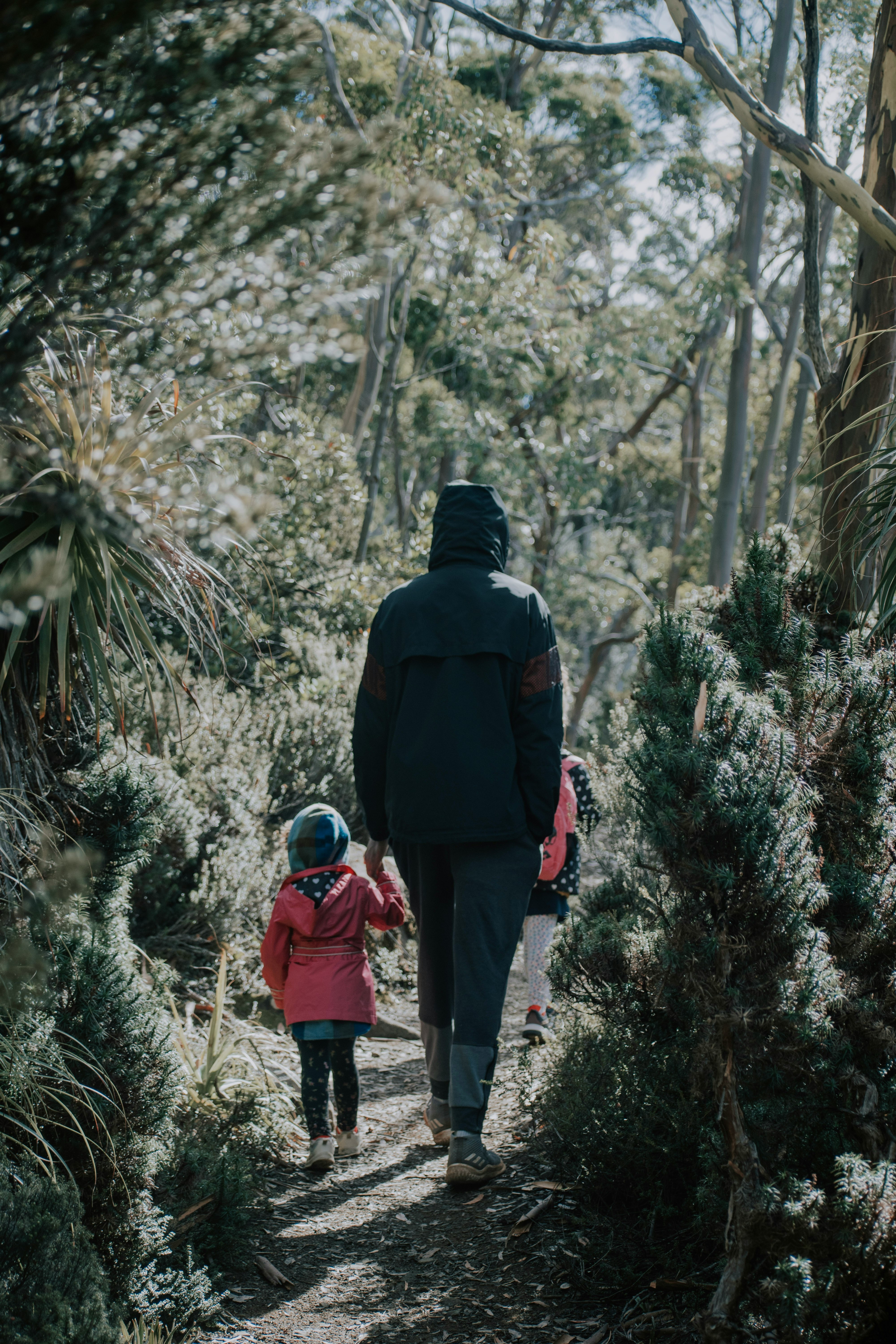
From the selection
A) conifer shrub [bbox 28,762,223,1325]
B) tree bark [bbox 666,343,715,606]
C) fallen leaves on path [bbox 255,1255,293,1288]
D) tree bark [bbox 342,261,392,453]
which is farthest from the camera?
tree bark [bbox 666,343,715,606]

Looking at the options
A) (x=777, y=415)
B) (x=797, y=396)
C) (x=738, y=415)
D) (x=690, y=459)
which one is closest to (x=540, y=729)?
(x=738, y=415)

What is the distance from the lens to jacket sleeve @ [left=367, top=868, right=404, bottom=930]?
12.6 ft

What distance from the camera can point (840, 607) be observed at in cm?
387

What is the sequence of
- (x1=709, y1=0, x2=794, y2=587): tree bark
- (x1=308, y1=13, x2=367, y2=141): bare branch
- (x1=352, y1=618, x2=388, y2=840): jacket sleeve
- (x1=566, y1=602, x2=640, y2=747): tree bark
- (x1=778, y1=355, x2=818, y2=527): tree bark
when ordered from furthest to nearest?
(x1=566, y1=602, x2=640, y2=747): tree bark < (x1=778, y1=355, x2=818, y2=527): tree bark < (x1=709, y1=0, x2=794, y2=587): tree bark < (x1=308, y1=13, x2=367, y2=141): bare branch < (x1=352, y1=618, x2=388, y2=840): jacket sleeve

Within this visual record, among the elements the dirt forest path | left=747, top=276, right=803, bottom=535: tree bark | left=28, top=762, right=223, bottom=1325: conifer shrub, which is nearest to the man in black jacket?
the dirt forest path

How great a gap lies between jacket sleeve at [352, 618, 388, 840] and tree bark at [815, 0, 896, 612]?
1.99 meters

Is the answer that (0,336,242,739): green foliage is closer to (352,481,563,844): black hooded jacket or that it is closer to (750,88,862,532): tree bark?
(352,481,563,844): black hooded jacket

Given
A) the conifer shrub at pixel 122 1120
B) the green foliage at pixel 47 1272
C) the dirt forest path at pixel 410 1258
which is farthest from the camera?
the dirt forest path at pixel 410 1258

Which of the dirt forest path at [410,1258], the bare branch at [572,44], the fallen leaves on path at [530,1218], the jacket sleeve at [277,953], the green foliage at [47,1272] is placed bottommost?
the dirt forest path at [410,1258]

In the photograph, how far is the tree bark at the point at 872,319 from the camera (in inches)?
174

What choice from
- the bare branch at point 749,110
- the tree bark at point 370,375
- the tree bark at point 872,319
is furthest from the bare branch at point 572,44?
the tree bark at point 370,375

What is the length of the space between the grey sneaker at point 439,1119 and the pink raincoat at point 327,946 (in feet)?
1.16

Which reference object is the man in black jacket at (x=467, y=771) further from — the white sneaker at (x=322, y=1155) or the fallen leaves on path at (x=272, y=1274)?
the fallen leaves on path at (x=272, y=1274)

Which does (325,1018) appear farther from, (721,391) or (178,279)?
(721,391)
